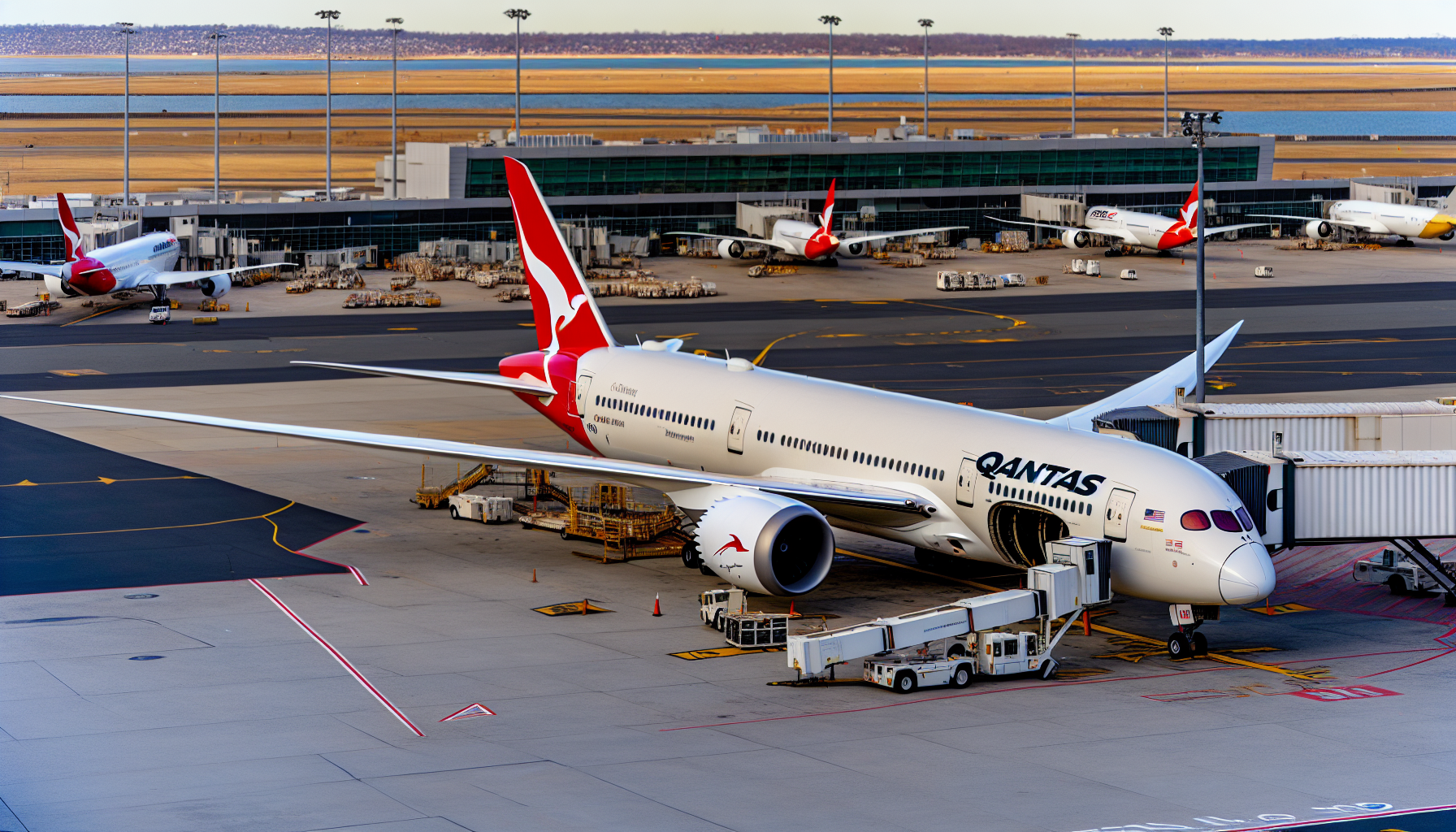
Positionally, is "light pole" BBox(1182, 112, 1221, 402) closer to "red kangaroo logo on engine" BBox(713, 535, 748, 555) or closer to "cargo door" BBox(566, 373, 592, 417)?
"cargo door" BBox(566, 373, 592, 417)

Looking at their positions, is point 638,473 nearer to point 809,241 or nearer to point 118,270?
point 118,270

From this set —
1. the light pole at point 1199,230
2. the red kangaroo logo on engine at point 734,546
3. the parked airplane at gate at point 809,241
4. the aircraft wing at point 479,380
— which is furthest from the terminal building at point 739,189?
the red kangaroo logo on engine at point 734,546

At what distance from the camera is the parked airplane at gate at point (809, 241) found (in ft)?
413

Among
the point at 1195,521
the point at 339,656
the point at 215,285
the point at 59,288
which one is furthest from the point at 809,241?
the point at 339,656

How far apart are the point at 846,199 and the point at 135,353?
77.7 metres

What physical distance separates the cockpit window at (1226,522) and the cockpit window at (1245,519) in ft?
0.52

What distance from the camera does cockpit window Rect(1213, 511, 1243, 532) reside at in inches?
1363

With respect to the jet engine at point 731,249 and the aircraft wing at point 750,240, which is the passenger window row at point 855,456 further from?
the jet engine at point 731,249

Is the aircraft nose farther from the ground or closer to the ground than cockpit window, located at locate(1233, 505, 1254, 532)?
closer to the ground

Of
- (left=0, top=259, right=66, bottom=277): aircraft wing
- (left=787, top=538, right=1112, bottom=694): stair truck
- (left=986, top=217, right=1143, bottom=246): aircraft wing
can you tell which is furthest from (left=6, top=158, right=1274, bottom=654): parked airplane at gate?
(left=986, top=217, right=1143, bottom=246): aircraft wing

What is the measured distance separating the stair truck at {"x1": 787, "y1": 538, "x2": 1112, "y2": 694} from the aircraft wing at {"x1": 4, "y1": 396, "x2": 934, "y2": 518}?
4715mm

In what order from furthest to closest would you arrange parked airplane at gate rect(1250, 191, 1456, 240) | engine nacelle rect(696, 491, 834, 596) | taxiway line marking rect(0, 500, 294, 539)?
parked airplane at gate rect(1250, 191, 1456, 240) → taxiway line marking rect(0, 500, 294, 539) → engine nacelle rect(696, 491, 834, 596)

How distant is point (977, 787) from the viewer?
1038 inches

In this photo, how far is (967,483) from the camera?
1508 inches
